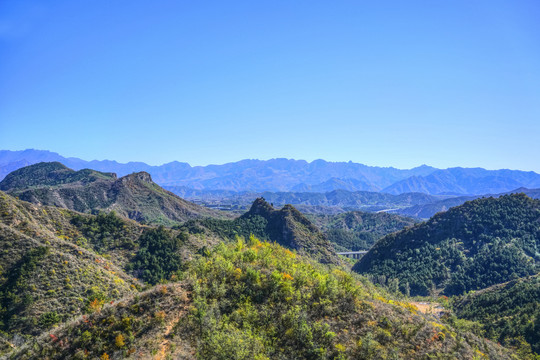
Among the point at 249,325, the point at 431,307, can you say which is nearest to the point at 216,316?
the point at 249,325

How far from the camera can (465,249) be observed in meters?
143

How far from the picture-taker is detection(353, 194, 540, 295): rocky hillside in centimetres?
12362

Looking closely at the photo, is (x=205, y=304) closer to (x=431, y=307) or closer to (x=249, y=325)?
(x=249, y=325)

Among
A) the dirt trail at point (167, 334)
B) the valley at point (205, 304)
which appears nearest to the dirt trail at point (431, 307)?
the valley at point (205, 304)

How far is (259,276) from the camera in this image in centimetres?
3512

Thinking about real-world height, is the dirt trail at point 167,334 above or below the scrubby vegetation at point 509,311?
above

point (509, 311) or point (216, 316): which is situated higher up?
point (216, 316)

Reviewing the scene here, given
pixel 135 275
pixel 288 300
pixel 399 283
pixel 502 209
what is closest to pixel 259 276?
pixel 288 300

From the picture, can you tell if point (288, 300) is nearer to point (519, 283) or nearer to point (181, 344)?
point (181, 344)

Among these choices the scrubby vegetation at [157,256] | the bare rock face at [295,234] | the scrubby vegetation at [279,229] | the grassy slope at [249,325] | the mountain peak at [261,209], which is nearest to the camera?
the grassy slope at [249,325]

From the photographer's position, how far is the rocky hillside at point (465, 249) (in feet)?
406

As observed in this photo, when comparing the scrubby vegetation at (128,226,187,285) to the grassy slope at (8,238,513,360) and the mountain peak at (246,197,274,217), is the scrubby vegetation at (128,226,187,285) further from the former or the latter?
the mountain peak at (246,197,274,217)

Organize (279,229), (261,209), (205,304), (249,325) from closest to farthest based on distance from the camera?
(249,325) < (205,304) < (279,229) < (261,209)

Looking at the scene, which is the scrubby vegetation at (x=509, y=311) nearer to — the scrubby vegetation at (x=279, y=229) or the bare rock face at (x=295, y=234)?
the bare rock face at (x=295, y=234)
